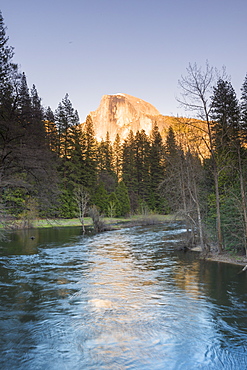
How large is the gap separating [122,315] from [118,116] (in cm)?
15173

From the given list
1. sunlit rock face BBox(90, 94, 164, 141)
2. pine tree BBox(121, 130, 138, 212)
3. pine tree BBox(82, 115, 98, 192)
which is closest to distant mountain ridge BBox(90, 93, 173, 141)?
sunlit rock face BBox(90, 94, 164, 141)

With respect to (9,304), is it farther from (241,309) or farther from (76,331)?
(241,309)

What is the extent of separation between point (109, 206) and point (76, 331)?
45075 mm

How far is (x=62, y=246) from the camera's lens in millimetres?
21484

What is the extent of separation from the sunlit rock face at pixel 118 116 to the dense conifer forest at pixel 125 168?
72.8 m

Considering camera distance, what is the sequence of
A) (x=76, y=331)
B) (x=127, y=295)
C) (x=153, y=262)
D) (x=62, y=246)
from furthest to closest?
(x=62, y=246)
(x=153, y=262)
(x=127, y=295)
(x=76, y=331)

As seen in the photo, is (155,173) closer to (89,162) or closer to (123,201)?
(123,201)

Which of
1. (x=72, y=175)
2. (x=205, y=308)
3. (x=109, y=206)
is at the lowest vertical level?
(x=205, y=308)

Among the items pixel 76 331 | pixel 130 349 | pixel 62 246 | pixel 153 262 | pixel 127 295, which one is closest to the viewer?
pixel 130 349

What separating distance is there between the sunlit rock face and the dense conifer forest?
7284cm

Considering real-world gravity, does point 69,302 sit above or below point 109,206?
below

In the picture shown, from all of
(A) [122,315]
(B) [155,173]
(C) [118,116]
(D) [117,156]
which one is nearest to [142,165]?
(B) [155,173]

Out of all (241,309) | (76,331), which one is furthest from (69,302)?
(241,309)

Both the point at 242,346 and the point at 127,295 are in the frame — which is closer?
the point at 242,346
